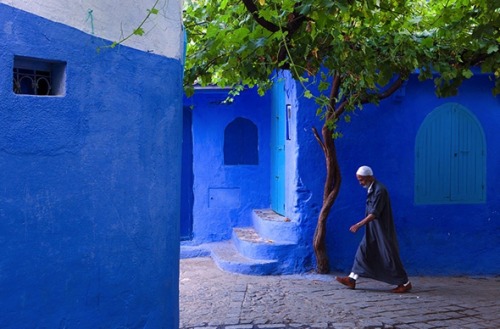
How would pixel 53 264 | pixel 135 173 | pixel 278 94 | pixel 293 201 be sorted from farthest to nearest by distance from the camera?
pixel 278 94 → pixel 293 201 → pixel 135 173 → pixel 53 264

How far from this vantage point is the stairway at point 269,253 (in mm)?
9242

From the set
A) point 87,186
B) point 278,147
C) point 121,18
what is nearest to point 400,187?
point 278,147

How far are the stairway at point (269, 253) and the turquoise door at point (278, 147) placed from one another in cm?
55

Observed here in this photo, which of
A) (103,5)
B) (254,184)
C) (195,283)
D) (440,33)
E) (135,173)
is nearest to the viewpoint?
(103,5)

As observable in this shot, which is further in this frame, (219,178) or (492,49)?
(219,178)

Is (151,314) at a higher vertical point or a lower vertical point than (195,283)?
higher

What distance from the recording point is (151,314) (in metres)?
4.46

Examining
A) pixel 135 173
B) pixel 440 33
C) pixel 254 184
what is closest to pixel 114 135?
pixel 135 173

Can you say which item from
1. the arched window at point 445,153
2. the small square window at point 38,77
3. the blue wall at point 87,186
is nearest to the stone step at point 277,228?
the arched window at point 445,153

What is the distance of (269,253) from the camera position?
30.5 feet

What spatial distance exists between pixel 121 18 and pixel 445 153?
22.3 feet

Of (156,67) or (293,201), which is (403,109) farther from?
(156,67)

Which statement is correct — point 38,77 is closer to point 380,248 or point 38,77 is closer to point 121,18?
point 121,18

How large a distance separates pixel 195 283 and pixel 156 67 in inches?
193
